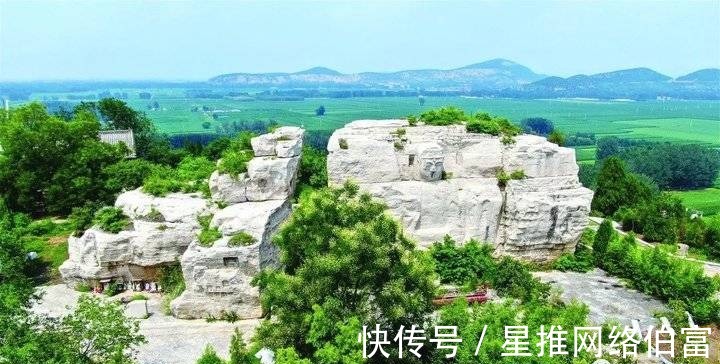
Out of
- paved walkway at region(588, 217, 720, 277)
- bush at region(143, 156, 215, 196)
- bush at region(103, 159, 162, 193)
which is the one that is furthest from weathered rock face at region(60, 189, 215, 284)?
paved walkway at region(588, 217, 720, 277)

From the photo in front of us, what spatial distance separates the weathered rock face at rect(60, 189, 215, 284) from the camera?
55.8 feet

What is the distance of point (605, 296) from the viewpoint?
16891mm

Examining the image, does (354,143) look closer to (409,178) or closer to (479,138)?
(409,178)

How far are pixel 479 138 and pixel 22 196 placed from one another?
1834cm

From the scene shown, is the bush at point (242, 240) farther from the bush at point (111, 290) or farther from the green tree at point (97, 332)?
the bush at point (111, 290)

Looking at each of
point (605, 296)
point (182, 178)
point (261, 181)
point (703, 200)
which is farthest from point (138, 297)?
point (703, 200)

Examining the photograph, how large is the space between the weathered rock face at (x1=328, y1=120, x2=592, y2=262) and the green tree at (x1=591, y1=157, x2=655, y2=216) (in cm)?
922

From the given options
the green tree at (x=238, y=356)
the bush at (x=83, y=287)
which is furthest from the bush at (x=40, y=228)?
the green tree at (x=238, y=356)

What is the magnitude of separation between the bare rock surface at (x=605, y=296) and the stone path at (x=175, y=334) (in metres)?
9.32

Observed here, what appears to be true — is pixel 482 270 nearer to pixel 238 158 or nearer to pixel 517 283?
pixel 517 283

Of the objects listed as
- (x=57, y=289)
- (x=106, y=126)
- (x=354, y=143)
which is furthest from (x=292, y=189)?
(x=106, y=126)

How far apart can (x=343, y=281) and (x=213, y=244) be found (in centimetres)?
610

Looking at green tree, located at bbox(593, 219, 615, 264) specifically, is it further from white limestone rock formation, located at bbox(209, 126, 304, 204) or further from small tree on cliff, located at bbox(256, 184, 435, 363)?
white limestone rock formation, located at bbox(209, 126, 304, 204)

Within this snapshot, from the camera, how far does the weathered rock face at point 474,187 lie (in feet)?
59.8
